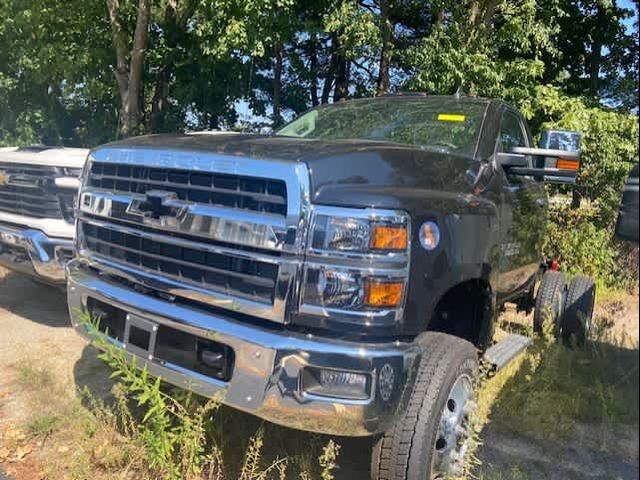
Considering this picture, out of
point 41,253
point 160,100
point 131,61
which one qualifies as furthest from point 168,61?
point 41,253

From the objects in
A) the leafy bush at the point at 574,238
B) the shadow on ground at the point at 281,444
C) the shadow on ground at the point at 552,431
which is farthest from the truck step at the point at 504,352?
the leafy bush at the point at 574,238

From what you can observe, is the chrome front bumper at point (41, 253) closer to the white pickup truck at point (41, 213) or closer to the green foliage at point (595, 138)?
the white pickup truck at point (41, 213)

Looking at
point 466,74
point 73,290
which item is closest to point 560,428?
point 73,290

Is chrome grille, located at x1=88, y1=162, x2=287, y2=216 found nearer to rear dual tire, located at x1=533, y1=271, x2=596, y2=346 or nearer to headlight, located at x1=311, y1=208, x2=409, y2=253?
headlight, located at x1=311, y1=208, x2=409, y2=253

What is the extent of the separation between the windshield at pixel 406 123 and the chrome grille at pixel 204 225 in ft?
4.37

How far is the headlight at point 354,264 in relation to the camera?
2.42 metres

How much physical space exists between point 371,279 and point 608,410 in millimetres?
934

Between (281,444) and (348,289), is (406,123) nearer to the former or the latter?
(348,289)

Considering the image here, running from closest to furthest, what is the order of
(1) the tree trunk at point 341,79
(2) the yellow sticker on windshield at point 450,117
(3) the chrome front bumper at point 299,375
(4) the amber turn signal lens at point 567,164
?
(3) the chrome front bumper at point 299,375, (4) the amber turn signal lens at point 567,164, (2) the yellow sticker on windshield at point 450,117, (1) the tree trunk at point 341,79

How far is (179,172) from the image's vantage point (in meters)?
2.90

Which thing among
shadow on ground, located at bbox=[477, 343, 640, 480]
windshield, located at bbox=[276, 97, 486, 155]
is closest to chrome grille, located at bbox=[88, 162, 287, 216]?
windshield, located at bbox=[276, 97, 486, 155]

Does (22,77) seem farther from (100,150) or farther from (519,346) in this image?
(519,346)

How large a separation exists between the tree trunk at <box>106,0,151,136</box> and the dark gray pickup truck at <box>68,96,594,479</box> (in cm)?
711

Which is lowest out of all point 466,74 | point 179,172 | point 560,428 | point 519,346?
point 560,428
